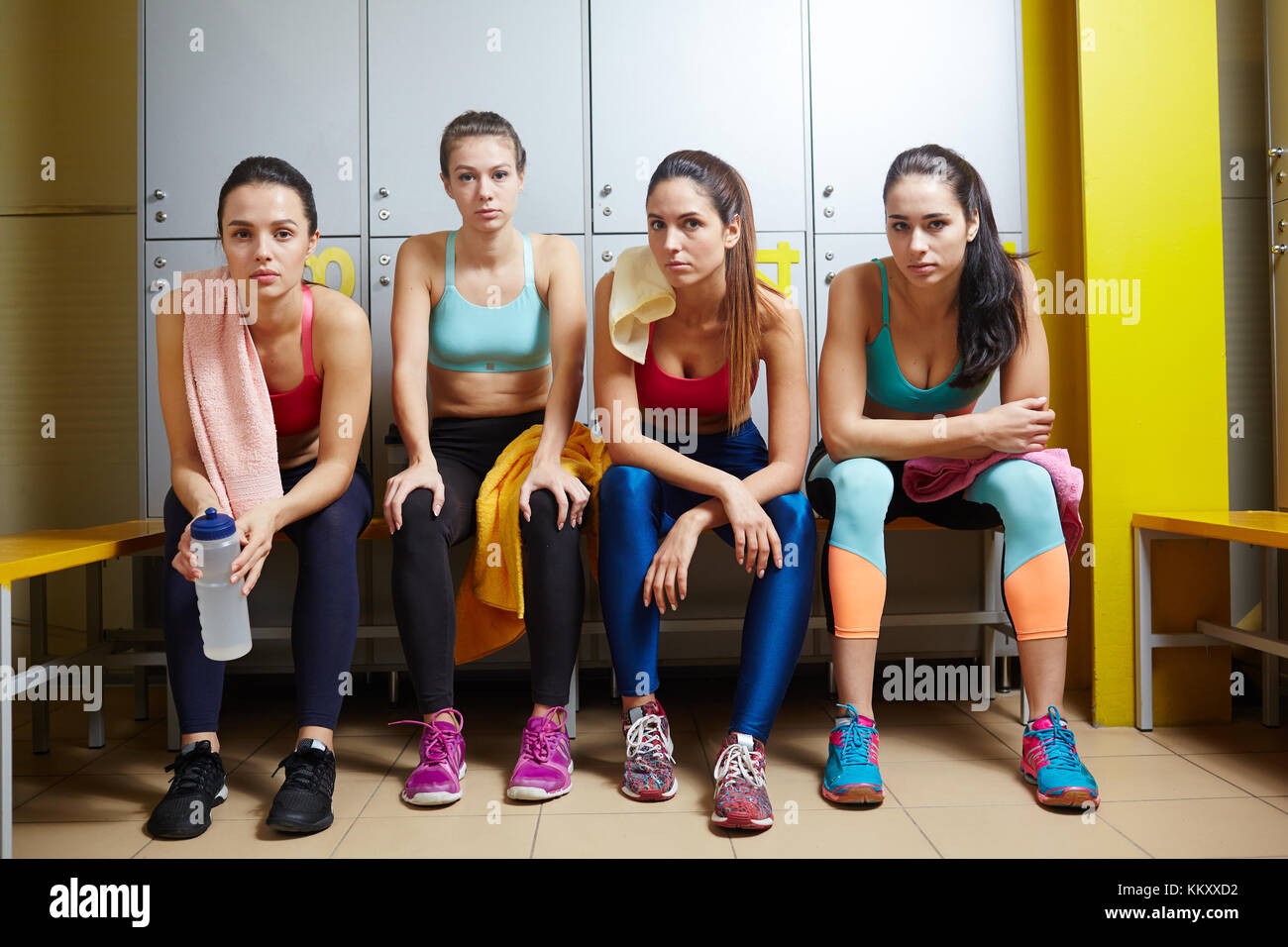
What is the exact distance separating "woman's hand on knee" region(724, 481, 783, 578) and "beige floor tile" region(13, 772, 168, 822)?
3.87ft

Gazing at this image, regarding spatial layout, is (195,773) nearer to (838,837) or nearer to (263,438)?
(263,438)

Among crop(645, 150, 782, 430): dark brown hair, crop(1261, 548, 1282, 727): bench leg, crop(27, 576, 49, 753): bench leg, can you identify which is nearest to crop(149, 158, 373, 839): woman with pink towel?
crop(27, 576, 49, 753): bench leg

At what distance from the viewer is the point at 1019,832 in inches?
56.4

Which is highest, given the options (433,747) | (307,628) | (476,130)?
(476,130)

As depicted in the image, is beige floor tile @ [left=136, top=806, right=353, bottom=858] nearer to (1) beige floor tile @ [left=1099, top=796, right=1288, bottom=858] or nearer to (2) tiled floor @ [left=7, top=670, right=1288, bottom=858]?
(2) tiled floor @ [left=7, top=670, right=1288, bottom=858]

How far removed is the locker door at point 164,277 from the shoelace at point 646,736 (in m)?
1.41

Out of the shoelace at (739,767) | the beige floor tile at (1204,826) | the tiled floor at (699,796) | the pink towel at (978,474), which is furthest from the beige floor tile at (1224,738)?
the shoelace at (739,767)

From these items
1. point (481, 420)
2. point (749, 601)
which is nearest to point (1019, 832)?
point (749, 601)

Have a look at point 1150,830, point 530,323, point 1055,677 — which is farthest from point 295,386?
point 1150,830

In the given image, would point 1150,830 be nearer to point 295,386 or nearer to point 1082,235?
point 1082,235

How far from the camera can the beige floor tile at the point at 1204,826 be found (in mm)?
1359

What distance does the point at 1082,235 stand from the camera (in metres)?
2.06

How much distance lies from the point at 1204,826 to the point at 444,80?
2.36 meters

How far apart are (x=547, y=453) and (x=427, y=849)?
76cm
